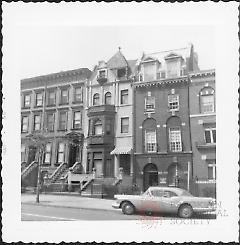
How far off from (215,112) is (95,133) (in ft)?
14.8

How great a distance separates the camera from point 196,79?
15.9 meters

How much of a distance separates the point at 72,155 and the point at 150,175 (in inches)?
121

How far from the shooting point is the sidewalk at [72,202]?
15844 millimetres

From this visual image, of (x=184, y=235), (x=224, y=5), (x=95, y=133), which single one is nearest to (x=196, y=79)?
(x=224, y=5)

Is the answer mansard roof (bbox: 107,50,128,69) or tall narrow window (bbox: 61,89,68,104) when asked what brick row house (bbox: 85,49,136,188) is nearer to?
mansard roof (bbox: 107,50,128,69)

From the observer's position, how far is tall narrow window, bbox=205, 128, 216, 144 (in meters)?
15.1

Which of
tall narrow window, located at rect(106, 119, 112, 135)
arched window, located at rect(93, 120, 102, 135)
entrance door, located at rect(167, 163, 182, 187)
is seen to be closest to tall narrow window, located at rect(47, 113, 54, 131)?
arched window, located at rect(93, 120, 102, 135)

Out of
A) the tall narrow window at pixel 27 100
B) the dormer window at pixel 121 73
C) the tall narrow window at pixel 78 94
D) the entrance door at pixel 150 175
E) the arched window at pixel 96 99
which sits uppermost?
the dormer window at pixel 121 73

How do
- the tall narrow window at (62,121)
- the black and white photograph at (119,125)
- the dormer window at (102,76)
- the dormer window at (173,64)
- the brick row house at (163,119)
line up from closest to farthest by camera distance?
the black and white photograph at (119,125) → the brick row house at (163,119) → the dormer window at (173,64) → the dormer window at (102,76) → the tall narrow window at (62,121)

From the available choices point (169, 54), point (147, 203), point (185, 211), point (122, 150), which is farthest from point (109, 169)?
point (169, 54)

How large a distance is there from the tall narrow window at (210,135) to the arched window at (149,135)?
6.66 feet

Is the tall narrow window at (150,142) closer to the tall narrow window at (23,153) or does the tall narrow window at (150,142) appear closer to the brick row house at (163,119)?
the brick row house at (163,119)

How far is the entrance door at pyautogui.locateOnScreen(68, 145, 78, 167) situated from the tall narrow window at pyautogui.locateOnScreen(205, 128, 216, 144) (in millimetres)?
4824

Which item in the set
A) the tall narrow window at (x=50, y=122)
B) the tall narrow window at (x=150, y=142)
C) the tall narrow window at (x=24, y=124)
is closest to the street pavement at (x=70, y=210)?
the tall narrow window at (x=24, y=124)
